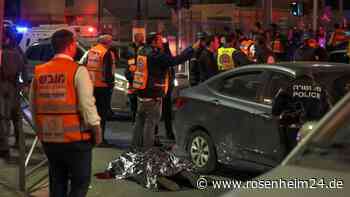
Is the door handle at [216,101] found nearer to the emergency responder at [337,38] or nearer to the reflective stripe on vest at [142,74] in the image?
the reflective stripe on vest at [142,74]

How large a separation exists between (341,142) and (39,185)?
5.42 meters

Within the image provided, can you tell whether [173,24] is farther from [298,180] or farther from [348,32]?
[298,180]

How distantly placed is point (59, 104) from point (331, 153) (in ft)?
9.23

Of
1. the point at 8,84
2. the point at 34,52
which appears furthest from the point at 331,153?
the point at 34,52

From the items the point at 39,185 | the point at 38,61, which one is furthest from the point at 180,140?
the point at 38,61

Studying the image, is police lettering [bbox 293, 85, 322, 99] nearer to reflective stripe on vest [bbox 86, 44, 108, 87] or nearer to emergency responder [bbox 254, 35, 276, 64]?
reflective stripe on vest [bbox 86, 44, 108, 87]

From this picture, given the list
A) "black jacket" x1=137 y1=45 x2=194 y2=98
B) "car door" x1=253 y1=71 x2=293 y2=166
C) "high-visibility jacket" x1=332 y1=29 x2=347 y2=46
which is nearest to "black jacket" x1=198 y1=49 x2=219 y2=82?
"black jacket" x1=137 y1=45 x2=194 y2=98

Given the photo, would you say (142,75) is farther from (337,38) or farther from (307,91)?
(337,38)

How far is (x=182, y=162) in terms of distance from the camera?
8.38 meters

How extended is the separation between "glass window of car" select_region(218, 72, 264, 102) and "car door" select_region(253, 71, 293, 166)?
0.19m

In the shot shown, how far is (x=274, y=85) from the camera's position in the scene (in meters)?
8.30

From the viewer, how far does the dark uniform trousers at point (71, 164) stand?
581 cm

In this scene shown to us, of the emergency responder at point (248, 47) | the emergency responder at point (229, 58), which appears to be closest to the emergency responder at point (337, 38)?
the emergency responder at point (248, 47)

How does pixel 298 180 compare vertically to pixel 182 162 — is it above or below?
above
